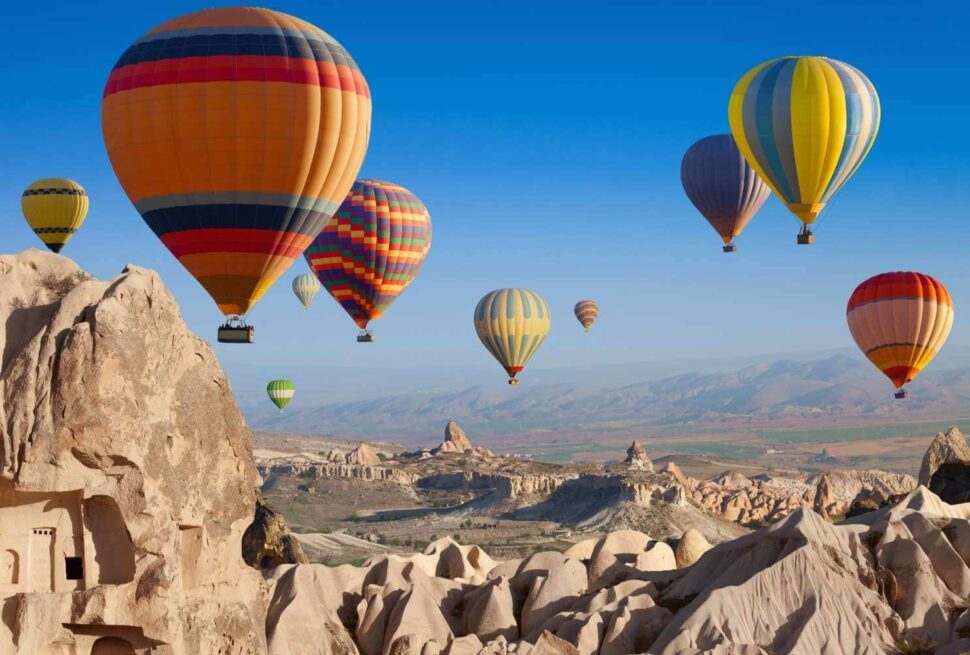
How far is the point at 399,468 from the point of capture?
484 feet

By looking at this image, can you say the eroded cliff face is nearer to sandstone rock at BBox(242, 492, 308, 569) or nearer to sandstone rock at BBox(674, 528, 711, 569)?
sandstone rock at BBox(242, 492, 308, 569)

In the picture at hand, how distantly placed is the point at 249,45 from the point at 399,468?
4299 inches

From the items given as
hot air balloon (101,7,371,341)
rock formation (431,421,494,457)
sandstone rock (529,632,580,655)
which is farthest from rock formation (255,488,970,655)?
rock formation (431,421,494,457)

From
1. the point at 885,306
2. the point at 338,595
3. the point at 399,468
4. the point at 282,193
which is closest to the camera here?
the point at 338,595

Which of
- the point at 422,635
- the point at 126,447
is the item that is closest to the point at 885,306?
the point at 422,635

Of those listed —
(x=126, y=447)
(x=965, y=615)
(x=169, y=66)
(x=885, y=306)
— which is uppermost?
(x=169, y=66)

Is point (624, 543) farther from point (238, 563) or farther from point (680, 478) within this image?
point (680, 478)

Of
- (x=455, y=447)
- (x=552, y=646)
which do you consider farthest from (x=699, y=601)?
(x=455, y=447)

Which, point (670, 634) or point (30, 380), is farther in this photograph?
point (670, 634)

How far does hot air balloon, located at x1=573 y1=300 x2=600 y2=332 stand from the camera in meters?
138

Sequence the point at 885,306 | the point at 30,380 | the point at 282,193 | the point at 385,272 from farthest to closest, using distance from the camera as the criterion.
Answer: the point at 885,306, the point at 385,272, the point at 282,193, the point at 30,380

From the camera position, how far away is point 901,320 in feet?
224

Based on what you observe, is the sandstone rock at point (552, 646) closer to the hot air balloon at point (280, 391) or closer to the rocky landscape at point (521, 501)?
the rocky landscape at point (521, 501)

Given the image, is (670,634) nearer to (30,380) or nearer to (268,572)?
(268,572)
